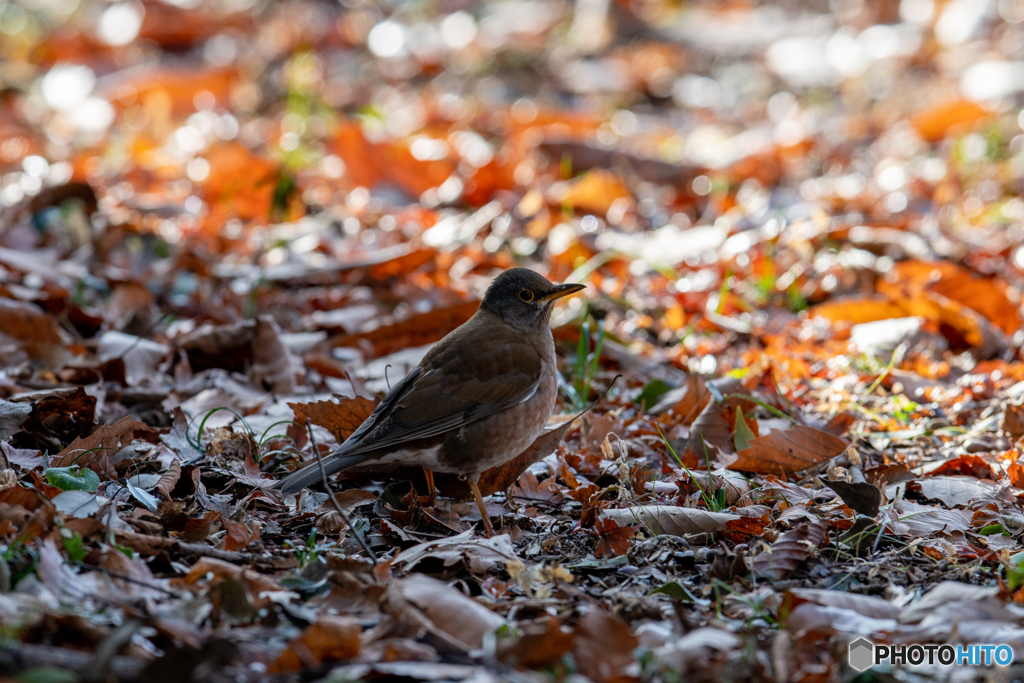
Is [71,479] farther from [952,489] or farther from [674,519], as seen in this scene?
[952,489]

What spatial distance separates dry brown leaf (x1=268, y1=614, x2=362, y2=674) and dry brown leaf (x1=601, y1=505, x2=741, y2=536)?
4.46 feet

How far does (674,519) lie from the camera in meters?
3.87

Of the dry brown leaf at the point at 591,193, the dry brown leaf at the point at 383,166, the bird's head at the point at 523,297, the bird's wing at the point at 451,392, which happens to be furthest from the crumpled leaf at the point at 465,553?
the dry brown leaf at the point at 383,166

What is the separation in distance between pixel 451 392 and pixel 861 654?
7.10 ft

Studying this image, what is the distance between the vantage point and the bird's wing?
4164 mm

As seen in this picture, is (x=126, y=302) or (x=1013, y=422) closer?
(x=1013, y=422)

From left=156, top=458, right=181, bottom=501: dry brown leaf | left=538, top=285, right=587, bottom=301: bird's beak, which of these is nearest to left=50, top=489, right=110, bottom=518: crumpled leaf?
left=156, top=458, right=181, bottom=501: dry brown leaf

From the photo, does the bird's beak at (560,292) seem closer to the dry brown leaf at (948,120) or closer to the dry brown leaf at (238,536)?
the dry brown leaf at (238,536)

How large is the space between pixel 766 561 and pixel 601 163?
6.40 meters

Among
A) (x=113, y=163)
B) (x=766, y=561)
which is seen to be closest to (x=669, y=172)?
(x=113, y=163)

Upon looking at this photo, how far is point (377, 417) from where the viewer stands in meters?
4.33

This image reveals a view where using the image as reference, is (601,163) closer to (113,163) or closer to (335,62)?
(113,163)

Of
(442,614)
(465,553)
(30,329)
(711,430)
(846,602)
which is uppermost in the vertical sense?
(30,329)
